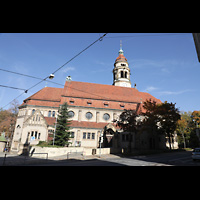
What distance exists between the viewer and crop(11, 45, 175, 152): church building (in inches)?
1243

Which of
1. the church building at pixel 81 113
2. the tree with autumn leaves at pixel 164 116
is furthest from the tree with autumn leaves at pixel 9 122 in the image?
the tree with autumn leaves at pixel 164 116

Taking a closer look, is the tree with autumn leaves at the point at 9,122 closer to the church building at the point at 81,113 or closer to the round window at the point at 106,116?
the church building at the point at 81,113

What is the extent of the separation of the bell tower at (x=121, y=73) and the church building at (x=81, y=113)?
6.74m

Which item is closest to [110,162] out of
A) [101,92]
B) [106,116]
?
[106,116]

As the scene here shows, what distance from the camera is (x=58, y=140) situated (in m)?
27.3

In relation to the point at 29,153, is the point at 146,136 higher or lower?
higher

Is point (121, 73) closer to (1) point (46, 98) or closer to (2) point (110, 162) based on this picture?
(1) point (46, 98)

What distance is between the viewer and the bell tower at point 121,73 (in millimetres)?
52750

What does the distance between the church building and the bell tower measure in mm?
6741

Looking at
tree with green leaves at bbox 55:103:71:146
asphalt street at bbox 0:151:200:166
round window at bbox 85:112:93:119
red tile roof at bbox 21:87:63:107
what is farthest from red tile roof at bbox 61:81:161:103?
asphalt street at bbox 0:151:200:166

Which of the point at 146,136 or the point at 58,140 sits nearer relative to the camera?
the point at 58,140
